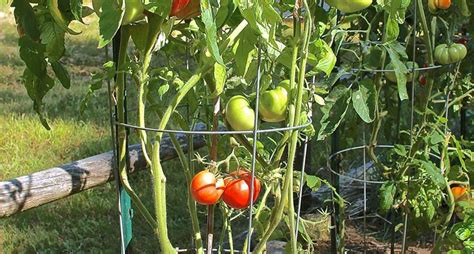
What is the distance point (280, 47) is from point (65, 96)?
3.18m

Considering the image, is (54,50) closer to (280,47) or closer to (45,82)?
(45,82)

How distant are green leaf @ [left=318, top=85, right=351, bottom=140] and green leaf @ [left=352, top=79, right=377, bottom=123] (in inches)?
1.5

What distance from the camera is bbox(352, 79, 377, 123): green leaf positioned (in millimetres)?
1562

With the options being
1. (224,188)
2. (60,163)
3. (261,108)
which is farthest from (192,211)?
(60,163)

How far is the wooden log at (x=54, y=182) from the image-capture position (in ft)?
5.64

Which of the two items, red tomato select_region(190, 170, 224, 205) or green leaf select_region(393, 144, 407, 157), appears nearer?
red tomato select_region(190, 170, 224, 205)

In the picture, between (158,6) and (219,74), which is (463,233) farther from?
(158,6)

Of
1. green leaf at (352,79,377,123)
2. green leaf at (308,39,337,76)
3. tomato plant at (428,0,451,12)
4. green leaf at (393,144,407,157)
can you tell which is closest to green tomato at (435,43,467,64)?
tomato plant at (428,0,451,12)

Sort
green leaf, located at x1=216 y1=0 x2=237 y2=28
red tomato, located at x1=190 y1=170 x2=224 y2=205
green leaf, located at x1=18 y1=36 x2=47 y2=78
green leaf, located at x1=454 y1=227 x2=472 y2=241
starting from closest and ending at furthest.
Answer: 1. green leaf, located at x1=216 y1=0 x2=237 y2=28
2. red tomato, located at x1=190 y1=170 x2=224 y2=205
3. green leaf, located at x1=18 y1=36 x2=47 y2=78
4. green leaf, located at x1=454 y1=227 x2=472 y2=241

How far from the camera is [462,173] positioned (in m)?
1.88

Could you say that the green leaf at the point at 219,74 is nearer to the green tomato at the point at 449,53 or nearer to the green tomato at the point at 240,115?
the green tomato at the point at 240,115

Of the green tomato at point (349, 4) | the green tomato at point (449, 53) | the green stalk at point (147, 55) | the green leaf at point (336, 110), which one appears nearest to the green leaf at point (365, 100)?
the green leaf at point (336, 110)

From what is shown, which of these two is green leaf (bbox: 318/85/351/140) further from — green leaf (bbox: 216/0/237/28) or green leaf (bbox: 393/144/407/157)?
green leaf (bbox: 216/0/237/28)

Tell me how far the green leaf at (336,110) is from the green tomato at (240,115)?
0.51 m
